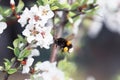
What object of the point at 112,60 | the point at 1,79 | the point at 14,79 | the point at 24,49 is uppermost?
A: the point at 24,49

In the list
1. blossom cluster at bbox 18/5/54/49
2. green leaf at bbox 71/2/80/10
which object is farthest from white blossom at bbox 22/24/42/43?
green leaf at bbox 71/2/80/10

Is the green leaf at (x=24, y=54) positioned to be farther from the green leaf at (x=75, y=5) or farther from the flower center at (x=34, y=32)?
the green leaf at (x=75, y=5)

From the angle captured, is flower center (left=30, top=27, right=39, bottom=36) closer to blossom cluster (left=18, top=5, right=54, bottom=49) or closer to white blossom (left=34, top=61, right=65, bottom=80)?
blossom cluster (left=18, top=5, right=54, bottom=49)

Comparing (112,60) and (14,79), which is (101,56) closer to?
(112,60)

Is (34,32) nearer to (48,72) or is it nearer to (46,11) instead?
(46,11)

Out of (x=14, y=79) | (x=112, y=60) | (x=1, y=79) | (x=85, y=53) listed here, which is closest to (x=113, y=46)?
(x=112, y=60)

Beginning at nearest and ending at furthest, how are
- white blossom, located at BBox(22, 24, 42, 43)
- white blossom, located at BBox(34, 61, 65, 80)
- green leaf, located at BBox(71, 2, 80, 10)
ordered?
white blossom, located at BBox(22, 24, 42, 43) < white blossom, located at BBox(34, 61, 65, 80) < green leaf, located at BBox(71, 2, 80, 10)
